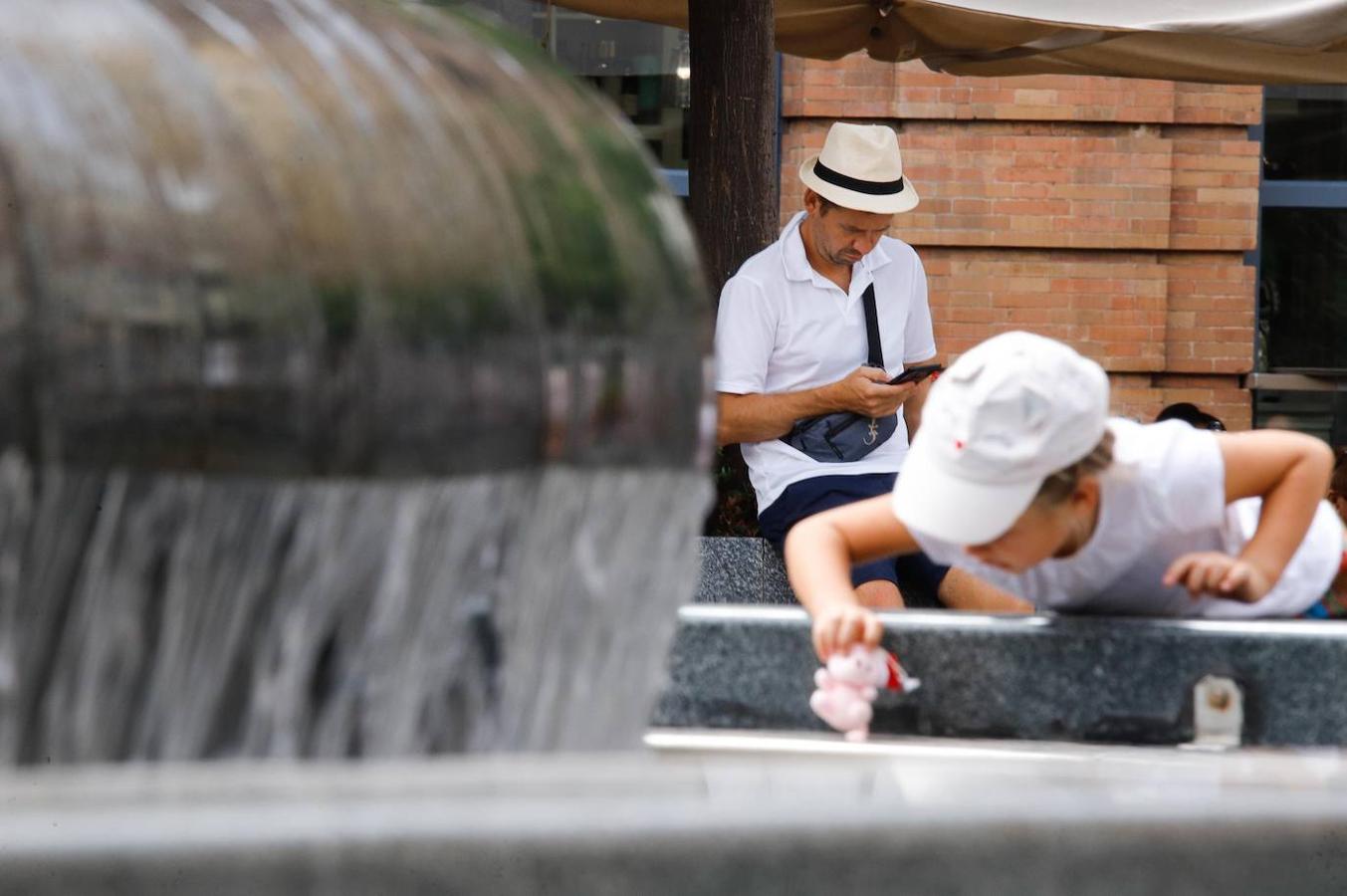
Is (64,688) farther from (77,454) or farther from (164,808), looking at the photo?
(164,808)

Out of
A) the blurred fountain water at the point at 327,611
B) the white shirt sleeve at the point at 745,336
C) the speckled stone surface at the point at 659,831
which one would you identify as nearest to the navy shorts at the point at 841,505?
the white shirt sleeve at the point at 745,336

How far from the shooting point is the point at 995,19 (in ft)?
16.2

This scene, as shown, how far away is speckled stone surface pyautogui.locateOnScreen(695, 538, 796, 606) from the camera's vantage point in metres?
4.02

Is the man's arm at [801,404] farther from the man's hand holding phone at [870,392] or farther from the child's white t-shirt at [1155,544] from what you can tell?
the child's white t-shirt at [1155,544]

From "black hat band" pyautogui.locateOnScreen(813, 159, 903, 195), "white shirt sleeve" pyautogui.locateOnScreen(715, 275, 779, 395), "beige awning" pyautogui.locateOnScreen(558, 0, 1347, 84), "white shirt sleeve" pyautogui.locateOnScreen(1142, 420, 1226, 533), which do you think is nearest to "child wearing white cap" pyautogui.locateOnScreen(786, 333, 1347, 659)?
"white shirt sleeve" pyautogui.locateOnScreen(1142, 420, 1226, 533)

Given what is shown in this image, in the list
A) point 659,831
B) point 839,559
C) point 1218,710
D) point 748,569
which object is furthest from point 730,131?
point 659,831

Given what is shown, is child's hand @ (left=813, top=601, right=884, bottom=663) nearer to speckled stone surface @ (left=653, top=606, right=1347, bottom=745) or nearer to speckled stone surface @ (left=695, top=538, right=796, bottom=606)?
speckled stone surface @ (left=653, top=606, right=1347, bottom=745)

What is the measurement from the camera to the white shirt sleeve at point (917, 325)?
4.27m

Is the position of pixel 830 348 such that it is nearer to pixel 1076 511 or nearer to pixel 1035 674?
pixel 1076 511

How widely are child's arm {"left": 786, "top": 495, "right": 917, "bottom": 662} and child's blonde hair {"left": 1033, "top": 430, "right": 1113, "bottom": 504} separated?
0.29 meters

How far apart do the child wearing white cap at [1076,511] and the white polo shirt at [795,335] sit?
4.16 ft

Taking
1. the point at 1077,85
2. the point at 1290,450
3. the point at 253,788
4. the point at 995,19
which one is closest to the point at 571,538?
the point at 253,788

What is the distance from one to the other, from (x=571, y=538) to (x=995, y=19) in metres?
3.42

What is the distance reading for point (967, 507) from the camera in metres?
2.34
